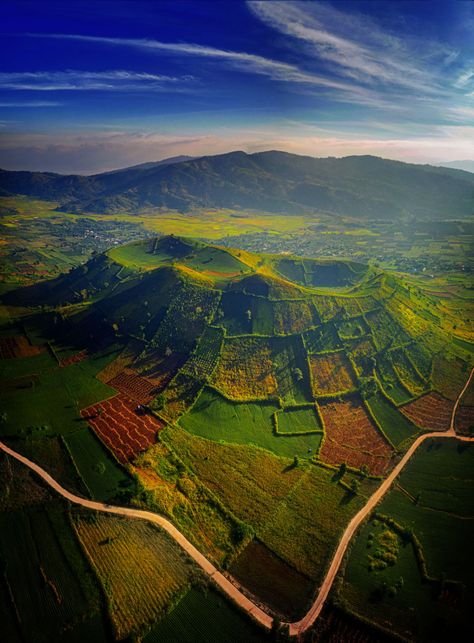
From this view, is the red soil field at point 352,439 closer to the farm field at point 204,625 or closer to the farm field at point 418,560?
the farm field at point 418,560

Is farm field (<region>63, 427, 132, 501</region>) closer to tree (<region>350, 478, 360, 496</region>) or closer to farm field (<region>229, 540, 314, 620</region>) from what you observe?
farm field (<region>229, 540, 314, 620</region>)

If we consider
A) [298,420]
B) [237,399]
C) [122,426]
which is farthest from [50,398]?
[298,420]

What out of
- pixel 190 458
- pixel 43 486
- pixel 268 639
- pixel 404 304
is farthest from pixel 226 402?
pixel 404 304

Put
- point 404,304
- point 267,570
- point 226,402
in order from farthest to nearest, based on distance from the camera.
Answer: point 404,304
point 226,402
point 267,570

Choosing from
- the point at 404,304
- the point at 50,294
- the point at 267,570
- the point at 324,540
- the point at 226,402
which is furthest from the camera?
the point at 50,294

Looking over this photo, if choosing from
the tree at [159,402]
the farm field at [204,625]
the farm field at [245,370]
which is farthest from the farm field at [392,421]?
the tree at [159,402]

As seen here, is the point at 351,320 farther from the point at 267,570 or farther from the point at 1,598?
the point at 1,598
